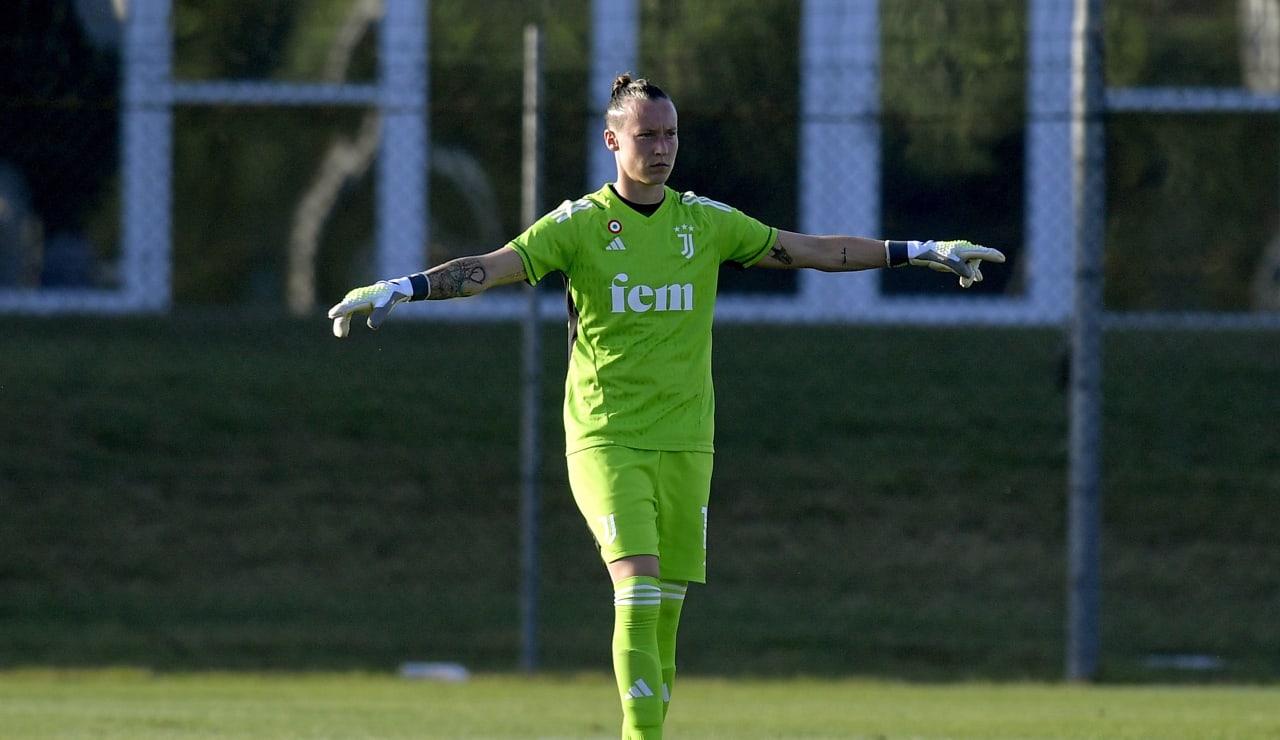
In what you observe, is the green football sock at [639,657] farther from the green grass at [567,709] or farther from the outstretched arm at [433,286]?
the green grass at [567,709]

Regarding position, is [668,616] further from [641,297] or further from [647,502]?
[641,297]

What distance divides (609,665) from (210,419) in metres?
3.96

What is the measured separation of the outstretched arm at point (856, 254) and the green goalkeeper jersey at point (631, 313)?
25 cm

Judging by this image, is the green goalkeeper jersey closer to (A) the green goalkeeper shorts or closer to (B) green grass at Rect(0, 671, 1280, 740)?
(A) the green goalkeeper shorts

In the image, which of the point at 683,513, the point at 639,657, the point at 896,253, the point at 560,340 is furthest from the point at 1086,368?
the point at 560,340

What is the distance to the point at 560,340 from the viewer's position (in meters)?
12.5

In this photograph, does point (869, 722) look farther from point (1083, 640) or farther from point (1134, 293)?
point (1134, 293)

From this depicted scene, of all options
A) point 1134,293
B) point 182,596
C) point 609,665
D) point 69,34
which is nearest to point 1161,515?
point 1134,293

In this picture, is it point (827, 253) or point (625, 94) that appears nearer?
point (625, 94)

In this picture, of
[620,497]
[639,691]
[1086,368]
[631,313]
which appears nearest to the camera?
[639,691]

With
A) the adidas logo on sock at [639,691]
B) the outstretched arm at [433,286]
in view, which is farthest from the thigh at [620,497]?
the outstretched arm at [433,286]

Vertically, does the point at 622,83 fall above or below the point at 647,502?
above

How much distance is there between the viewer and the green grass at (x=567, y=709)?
6516mm

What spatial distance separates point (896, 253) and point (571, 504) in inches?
228
